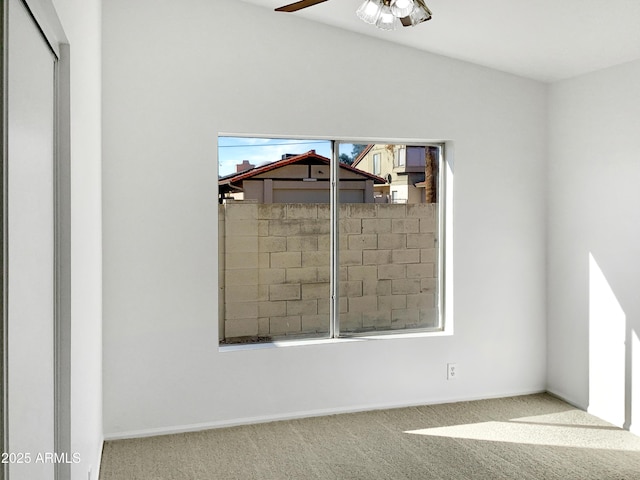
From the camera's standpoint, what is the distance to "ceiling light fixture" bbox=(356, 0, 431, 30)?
2678 mm

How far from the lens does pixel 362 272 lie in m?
4.44

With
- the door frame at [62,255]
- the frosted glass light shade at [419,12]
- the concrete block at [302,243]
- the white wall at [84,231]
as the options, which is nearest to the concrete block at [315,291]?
the concrete block at [302,243]

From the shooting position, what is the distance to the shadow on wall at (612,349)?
3945mm

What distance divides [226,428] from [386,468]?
113 cm

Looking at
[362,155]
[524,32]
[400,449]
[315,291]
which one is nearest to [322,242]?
[315,291]

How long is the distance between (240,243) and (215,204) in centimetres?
35

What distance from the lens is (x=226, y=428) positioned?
3963 mm

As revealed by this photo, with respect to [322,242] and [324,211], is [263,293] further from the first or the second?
[324,211]

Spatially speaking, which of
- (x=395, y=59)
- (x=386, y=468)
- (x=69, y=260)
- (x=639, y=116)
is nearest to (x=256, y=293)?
(x=386, y=468)

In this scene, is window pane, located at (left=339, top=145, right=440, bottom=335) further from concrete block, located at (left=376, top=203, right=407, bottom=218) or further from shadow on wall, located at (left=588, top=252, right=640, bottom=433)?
shadow on wall, located at (left=588, top=252, right=640, bottom=433)

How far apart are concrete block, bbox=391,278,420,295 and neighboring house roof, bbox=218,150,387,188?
742 millimetres

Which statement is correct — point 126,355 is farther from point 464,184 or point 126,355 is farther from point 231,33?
point 464,184

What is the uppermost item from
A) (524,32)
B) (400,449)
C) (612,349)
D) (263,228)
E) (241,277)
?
(524,32)

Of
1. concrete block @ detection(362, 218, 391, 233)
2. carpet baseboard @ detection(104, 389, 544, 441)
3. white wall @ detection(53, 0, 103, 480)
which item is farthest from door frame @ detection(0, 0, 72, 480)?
concrete block @ detection(362, 218, 391, 233)
